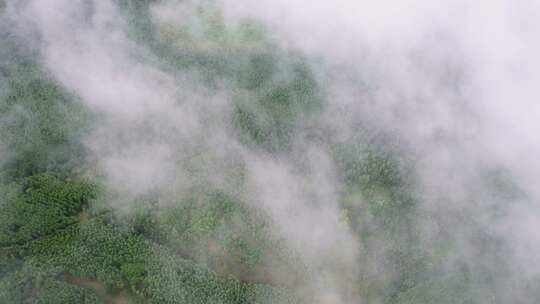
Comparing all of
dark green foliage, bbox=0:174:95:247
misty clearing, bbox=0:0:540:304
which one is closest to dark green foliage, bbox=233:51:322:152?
misty clearing, bbox=0:0:540:304

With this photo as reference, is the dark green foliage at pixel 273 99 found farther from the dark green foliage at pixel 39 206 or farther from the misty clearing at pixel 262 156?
the dark green foliage at pixel 39 206

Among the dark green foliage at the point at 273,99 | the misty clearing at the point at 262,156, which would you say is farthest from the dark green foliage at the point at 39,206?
the dark green foliage at the point at 273,99

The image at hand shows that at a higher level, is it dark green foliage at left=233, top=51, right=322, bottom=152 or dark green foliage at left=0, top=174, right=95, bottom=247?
dark green foliage at left=233, top=51, right=322, bottom=152

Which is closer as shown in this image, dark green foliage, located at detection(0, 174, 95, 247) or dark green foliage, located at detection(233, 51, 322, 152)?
dark green foliage, located at detection(0, 174, 95, 247)

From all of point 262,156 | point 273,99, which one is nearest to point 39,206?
point 262,156

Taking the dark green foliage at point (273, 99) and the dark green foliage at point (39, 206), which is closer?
the dark green foliage at point (39, 206)

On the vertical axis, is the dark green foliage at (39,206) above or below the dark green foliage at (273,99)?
below

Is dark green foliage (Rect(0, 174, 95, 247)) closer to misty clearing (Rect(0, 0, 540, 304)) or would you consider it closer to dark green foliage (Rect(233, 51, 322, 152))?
misty clearing (Rect(0, 0, 540, 304))

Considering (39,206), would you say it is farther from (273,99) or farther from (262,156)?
(273,99)
